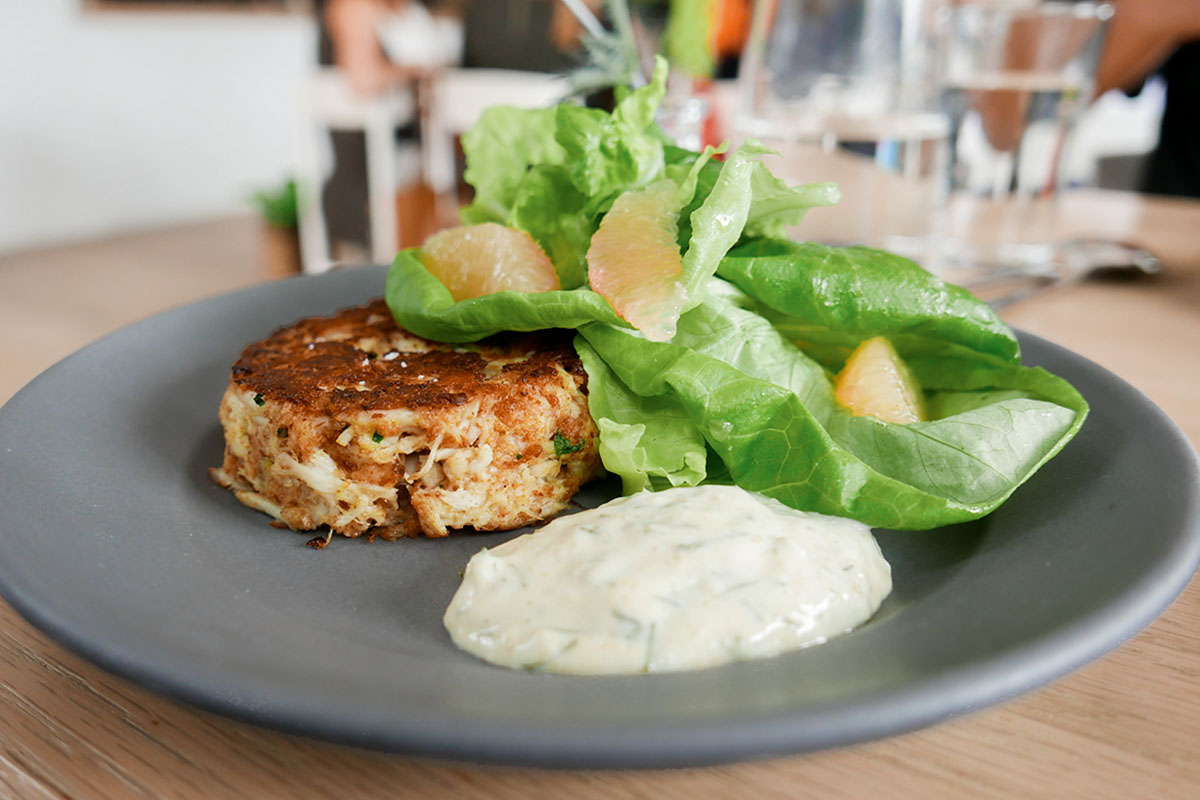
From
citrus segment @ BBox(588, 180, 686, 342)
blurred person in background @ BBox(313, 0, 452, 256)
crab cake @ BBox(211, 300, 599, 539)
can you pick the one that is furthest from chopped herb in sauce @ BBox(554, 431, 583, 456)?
blurred person in background @ BBox(313, 0, 452, 256)

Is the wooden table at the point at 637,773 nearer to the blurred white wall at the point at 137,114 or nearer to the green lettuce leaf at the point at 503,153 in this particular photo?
the green lettuce leaf at the point at 503,153

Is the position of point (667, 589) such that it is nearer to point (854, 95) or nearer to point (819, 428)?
point (819, 428)

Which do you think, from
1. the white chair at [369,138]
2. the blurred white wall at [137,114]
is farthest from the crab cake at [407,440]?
the white chair at [369,138]

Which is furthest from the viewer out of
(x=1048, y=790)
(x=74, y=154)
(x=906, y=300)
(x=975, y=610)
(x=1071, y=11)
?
(x=74, y=154)

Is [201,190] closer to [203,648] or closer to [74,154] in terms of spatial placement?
[74,154]

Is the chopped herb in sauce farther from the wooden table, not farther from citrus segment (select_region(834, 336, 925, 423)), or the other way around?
the wooden table

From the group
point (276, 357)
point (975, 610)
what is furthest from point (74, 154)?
point (975, 610)

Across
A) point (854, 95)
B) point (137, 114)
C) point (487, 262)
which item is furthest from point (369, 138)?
point (487, 262)
